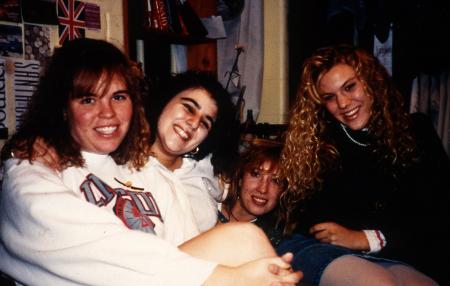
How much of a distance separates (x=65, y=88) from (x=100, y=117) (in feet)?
0.49

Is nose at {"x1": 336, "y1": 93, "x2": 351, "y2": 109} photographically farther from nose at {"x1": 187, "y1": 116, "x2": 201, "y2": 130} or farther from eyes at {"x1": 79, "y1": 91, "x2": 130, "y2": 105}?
eyes at {"x1": 79, "y1": 91, "x2": 130, "y2": 105}

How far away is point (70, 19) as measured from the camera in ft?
6.41

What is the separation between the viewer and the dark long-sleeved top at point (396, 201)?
4.85 ft

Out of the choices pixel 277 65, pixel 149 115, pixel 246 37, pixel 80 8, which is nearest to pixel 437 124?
pixel 277 65

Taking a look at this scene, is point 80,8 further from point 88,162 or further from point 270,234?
point 270,234

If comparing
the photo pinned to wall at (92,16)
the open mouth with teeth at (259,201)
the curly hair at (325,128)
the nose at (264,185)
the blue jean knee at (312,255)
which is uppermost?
the photo pinned to wall at (92,16)

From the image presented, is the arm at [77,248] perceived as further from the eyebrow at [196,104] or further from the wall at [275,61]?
the wall at [275,61]

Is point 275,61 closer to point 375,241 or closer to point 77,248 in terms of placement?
point 375,241

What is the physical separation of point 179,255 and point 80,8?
61.3 inches

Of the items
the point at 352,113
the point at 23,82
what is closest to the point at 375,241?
the point at 352,113

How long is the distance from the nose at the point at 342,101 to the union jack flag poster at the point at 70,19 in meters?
1.35

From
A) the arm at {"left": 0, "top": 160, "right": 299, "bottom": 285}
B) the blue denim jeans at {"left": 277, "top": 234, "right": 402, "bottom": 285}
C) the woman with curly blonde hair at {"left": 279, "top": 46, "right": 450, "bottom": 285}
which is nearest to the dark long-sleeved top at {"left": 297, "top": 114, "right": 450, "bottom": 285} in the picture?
the woman with curly blonde hair at {"left": 279, "top": 46, "right": 450, "bottom": 285}

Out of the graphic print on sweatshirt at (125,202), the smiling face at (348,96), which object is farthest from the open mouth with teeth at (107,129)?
the smiling face at (348,96)

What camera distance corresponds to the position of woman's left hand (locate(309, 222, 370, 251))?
56.9 inches
